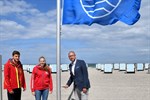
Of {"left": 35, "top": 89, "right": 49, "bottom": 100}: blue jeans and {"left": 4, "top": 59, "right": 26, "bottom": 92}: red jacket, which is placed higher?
{"left": 4, "top": 59, "right": 26, "bottom": 92}: red jacket

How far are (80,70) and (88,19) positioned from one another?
1.43 m

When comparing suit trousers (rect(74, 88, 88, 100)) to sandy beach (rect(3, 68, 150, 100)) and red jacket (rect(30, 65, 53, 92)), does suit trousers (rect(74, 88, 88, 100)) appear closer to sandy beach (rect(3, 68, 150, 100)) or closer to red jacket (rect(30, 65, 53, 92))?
red jacket (rect(30, 65, 53, 92))

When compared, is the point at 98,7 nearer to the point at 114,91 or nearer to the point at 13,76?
the point at 13,76

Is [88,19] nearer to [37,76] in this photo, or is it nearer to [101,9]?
[101,9]

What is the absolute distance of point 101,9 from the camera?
7.51m

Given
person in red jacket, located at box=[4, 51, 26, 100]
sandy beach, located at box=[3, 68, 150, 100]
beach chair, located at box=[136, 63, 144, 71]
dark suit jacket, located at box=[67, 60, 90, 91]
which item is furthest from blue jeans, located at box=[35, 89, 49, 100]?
beach chair, located at box=[136, 63, 144, 71]

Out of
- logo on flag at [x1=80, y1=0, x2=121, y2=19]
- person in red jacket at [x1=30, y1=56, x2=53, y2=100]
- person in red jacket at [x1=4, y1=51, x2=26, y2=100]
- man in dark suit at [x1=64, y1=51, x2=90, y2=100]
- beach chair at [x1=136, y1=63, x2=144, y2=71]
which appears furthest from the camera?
beach chair at [x1=136, y1=63, x2=144, y2=71]

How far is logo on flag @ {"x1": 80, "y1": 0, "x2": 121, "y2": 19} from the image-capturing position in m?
7.47

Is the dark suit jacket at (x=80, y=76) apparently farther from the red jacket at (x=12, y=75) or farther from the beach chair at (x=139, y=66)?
the beach chair at (x=139, y=66)

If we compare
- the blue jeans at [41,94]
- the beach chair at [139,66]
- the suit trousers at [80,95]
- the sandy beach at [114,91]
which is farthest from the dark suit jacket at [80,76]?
the beach chair at [139,66]

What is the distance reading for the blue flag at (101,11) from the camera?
24.5ft

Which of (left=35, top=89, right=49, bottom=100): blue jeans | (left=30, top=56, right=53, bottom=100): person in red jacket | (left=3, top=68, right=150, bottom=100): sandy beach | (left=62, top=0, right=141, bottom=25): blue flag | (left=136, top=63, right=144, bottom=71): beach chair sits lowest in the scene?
(left=136, top=63, right=144, bottom=71): beach chair

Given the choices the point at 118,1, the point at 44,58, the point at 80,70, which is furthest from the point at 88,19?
the point at 44,58

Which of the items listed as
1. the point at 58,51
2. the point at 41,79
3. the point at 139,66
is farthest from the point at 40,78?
the point at 139,66
